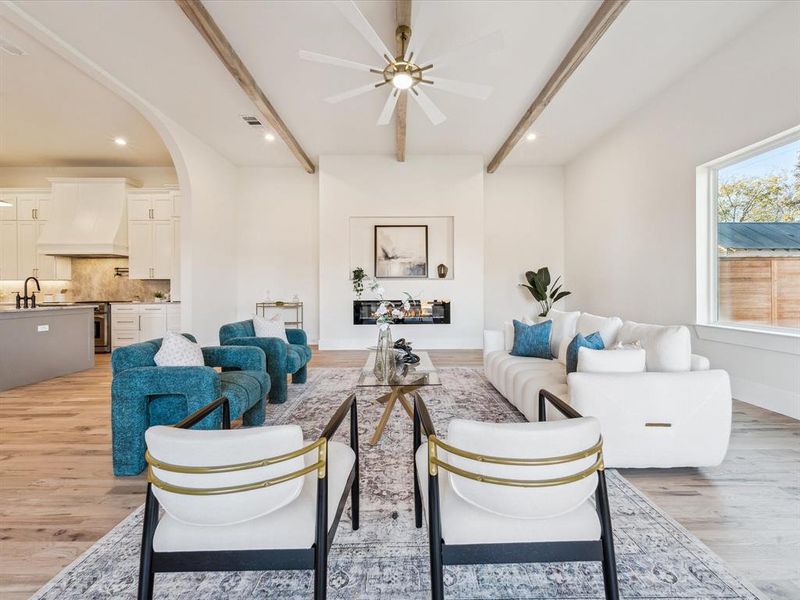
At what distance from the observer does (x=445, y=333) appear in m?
6.77

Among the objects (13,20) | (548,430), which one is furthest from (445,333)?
(13,20)

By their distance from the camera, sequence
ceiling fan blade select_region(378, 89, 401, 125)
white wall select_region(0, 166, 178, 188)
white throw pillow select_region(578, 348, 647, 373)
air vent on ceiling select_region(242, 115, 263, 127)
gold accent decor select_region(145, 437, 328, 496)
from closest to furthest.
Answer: gold accent decor select_region(145, 437, 328, 496), white throw pillow select_region(578, 348, 647, 373), ceiling fan blade select_region(378, 89, 401, 125), air vent on ceiling select_region(242, 115, 263, 127), white wall select_region(0, 166, 178, 188)

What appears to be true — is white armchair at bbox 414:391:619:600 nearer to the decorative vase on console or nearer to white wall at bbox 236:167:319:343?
the decorative vase on console

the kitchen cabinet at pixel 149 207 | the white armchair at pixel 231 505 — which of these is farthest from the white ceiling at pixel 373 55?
the white armchair at pixel 231 505

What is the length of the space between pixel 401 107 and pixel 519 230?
380cm

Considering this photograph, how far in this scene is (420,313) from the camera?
22.2ft

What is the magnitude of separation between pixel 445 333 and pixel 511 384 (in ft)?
11.8

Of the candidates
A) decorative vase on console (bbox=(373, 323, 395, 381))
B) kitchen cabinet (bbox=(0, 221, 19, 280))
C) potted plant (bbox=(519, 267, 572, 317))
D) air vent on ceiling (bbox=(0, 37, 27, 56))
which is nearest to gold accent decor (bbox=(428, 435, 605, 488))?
decorative vase on console (bbox=(373, 323, 395, 381))

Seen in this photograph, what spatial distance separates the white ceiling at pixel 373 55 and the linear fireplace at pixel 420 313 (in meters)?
2.87

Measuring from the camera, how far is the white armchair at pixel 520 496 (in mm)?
972

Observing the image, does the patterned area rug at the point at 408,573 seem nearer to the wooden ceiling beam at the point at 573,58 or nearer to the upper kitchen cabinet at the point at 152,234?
the wooden ceiling beam at the point at 573,58

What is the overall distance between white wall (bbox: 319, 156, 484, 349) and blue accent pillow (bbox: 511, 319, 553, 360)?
3057mm

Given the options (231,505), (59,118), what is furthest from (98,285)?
(231,505)

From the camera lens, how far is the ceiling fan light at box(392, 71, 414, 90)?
10.2ft
